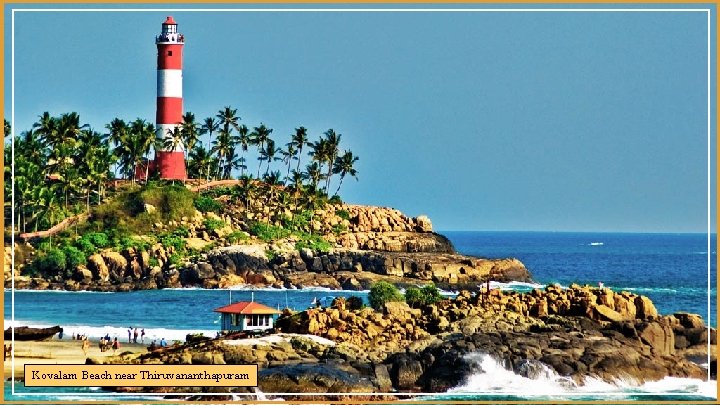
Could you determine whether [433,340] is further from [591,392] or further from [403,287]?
[403,287]

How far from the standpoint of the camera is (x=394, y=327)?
39.7m

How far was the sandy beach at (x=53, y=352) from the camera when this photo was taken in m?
38.3

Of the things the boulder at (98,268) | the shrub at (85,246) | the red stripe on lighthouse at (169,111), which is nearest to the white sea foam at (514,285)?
the red stripe on lighthouse at (169,111)

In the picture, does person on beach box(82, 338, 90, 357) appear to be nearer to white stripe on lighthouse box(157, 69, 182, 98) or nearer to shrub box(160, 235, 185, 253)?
shrub box(160, 235, 185, 253)

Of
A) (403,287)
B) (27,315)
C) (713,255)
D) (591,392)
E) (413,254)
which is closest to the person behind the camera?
(591,392)

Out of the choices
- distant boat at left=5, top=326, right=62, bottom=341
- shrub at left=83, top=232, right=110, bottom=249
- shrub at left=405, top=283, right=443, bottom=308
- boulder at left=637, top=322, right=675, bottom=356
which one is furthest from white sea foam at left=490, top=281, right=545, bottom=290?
distant boat at left=5, top=326, right=62, bottom=341

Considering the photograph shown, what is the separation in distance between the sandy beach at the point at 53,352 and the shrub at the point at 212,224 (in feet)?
66.5

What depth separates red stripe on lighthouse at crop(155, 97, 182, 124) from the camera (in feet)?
203

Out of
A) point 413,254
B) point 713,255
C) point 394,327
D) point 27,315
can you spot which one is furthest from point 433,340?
point 713,255

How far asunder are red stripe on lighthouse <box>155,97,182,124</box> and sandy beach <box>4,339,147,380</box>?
64.7 ft

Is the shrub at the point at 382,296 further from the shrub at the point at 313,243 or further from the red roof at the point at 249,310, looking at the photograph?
the shrub at the point at 313,243

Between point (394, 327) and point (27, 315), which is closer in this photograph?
point (394, 327)

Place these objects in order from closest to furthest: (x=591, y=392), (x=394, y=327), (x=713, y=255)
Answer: (x=591, y=392) < (x=394, y=327) < (x=713, y=255)

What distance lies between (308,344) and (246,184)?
27442 mm
